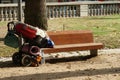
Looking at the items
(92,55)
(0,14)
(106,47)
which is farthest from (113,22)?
(92,55)

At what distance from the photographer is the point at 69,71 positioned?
364 inches

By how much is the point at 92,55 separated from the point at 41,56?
175 centimetres

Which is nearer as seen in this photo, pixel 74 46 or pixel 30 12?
pixel 74 46

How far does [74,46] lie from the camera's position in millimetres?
10242

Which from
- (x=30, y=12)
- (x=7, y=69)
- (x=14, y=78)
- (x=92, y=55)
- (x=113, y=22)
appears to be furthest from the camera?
(x=113, y=22)

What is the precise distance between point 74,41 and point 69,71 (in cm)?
160

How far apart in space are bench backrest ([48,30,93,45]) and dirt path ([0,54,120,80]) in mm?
516

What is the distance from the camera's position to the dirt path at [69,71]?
868 cm

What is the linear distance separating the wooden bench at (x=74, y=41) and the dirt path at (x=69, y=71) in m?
0.35

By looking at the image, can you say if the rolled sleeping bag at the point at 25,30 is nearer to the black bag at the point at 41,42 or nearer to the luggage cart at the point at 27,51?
the luggage cart at the point at 27,51

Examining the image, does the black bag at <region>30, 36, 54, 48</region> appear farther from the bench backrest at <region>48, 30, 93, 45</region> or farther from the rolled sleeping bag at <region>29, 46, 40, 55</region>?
the bench backrest at <region>48, 30, 93, 45</region>

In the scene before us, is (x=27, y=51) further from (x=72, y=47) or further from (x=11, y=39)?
(x=72, y=47)

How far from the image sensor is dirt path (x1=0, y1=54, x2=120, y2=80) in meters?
8.68

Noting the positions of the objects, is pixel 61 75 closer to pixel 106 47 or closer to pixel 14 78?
pixel 14 78
